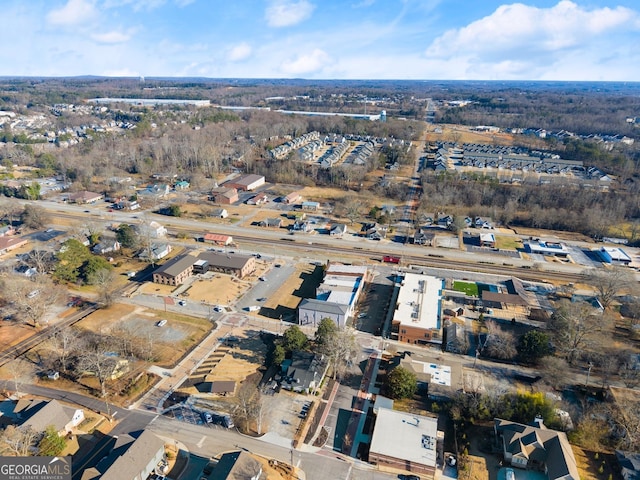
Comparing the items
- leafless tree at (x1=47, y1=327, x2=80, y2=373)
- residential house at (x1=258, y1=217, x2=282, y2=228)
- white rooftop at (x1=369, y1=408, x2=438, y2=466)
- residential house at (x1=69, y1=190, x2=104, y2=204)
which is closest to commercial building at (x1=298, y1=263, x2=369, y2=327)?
white rooftop at (x1=369, y1=408, x2=438, y2=466)

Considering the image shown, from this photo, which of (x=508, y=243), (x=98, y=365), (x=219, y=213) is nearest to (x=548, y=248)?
(x=508, y=243)

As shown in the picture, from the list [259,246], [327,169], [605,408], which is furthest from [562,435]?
[327,169]

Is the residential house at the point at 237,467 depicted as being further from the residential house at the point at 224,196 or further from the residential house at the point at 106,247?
the residential house at the point at 224,196

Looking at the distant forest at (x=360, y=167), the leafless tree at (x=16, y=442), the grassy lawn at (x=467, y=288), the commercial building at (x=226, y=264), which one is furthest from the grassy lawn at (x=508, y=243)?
the leafless tree at (x=16, y=442)

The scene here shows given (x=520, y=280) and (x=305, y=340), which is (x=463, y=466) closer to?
(x=305, y=340)

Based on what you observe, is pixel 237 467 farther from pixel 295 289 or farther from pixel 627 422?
pixel 627 422

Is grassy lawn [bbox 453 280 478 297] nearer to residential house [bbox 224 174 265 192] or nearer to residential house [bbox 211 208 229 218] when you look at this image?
residential house [bbox 211 208 229 218]
